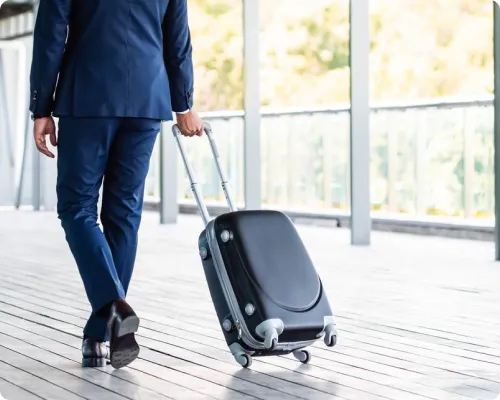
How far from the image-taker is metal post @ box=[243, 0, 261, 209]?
9.56m

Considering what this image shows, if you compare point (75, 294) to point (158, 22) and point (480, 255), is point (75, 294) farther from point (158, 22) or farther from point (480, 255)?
point (480, 255)

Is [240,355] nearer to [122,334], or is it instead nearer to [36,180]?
[122,334]

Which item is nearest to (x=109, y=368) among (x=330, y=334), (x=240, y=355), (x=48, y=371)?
(x=48, y=371)

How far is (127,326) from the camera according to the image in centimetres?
309

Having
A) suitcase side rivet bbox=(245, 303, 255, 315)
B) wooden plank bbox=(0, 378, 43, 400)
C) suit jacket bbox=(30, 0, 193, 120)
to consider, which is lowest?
wooden plank bbox=(0, 378, 43, 400)

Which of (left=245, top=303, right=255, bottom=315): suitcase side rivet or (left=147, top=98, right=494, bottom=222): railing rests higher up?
(left=147, top=98, right=494, bottom=222): railing

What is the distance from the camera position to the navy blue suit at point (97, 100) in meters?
3.19

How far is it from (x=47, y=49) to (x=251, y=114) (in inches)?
253

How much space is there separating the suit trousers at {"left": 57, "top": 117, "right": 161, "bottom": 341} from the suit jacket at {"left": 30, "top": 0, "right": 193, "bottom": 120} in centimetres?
6

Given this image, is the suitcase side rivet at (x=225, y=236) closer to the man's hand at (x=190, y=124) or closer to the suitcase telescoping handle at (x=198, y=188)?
the suitcase telescoping handle at (x=198, y=188)

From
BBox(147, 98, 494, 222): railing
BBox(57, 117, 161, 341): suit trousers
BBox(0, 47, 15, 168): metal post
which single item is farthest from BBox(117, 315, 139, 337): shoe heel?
BBox(0, 47, 15, 168): metal post

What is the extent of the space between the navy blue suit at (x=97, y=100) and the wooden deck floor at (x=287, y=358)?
0.29 metres

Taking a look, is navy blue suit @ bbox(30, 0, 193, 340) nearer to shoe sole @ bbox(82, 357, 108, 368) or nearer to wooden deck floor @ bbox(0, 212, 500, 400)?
shoe sole @ bbox(82, 357, 108, 368)

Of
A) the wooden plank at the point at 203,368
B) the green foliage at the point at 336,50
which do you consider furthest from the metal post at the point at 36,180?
the wooden plank at the point at 203,368
